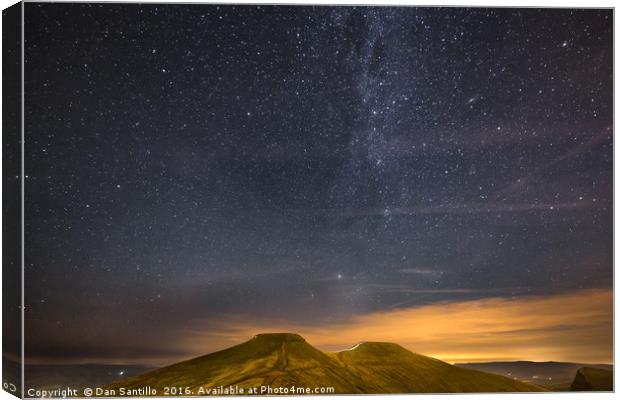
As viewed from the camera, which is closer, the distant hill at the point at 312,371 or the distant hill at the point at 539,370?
the distant hill at the point at 312,371

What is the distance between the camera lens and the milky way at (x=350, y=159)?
618cm

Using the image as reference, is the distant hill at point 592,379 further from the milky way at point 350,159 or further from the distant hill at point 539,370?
the milky way at point 350,159

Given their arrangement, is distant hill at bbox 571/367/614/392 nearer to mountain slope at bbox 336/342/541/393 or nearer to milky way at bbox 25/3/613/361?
mountain slope at bbox 336/342/541/393

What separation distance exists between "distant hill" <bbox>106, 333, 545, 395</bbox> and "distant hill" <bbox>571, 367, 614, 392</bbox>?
1.02 ft

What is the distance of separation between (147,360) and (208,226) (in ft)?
3.57

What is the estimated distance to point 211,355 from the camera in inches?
244

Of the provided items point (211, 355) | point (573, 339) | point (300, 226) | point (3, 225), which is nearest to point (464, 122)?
point (300, 226)

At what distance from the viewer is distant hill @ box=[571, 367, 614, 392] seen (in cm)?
632

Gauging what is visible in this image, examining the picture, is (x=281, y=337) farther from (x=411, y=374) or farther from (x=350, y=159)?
(x=350, y=159)

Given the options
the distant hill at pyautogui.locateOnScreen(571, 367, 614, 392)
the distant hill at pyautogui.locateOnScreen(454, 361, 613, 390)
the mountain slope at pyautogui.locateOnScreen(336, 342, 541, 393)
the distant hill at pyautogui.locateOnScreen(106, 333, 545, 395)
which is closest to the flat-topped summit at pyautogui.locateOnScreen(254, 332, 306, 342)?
the distant hill at pyautogui.locateOnScreen(106, 333, 545, 395)

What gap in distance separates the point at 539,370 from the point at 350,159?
2.16 meters

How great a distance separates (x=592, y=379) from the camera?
6336mm

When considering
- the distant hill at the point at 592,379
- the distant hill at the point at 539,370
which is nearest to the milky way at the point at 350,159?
the distant hill at the point at 539,370

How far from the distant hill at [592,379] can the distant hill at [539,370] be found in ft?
0.10
